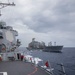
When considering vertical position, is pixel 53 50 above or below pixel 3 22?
below

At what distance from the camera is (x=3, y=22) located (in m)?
26.8

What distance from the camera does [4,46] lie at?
982 inches

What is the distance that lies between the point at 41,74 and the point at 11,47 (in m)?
12.6

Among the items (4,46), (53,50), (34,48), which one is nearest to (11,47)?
(4,46)

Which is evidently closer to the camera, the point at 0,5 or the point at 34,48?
the point at 0,5

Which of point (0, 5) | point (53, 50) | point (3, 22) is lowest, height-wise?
point (53, 50)

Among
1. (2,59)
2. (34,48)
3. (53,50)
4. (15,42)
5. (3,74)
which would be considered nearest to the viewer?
(3,74)

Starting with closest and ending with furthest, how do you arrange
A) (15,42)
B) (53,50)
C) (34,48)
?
1. (15,42)
2. (53,50)
3. (34,48)

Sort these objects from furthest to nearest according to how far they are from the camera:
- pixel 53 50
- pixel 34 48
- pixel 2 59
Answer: pixel 34 48 < pixel 53 50 < pixel 2 59

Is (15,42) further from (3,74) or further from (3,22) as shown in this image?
(3,74)

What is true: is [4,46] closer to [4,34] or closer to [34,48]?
[4,34]

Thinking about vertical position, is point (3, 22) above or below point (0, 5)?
below

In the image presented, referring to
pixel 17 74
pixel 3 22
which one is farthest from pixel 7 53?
pixel 17 74

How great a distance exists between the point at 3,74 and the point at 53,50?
14366 cm
